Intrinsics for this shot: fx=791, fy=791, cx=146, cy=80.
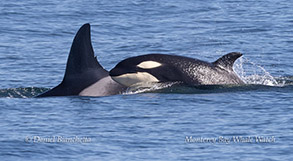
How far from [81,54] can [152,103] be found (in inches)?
93.2

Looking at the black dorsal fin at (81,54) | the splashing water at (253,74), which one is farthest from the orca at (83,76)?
the splashing water at (253,74)

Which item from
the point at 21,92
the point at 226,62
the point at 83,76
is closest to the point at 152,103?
the point at 83,76

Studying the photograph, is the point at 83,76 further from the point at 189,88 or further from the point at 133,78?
the point at 189,88

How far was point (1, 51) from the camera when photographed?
27250 millimetres

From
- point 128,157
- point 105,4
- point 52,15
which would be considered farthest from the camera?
point 105,4

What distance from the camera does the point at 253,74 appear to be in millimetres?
22797

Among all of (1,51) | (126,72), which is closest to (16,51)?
(1,51)

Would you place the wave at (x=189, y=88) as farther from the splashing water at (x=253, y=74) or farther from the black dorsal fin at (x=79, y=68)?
the black dorsal fin at (x=79, y=68)

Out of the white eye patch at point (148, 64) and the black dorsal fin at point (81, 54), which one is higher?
the black dorsal fin at point (81, 54)

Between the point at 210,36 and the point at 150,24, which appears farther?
the point at 150,24

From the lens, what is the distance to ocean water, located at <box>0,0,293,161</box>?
547 inches

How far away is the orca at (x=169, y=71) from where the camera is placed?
18.9 metres

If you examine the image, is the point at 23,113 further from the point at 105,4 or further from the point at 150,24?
the point at 105,4

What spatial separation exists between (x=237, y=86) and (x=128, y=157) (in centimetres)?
633
